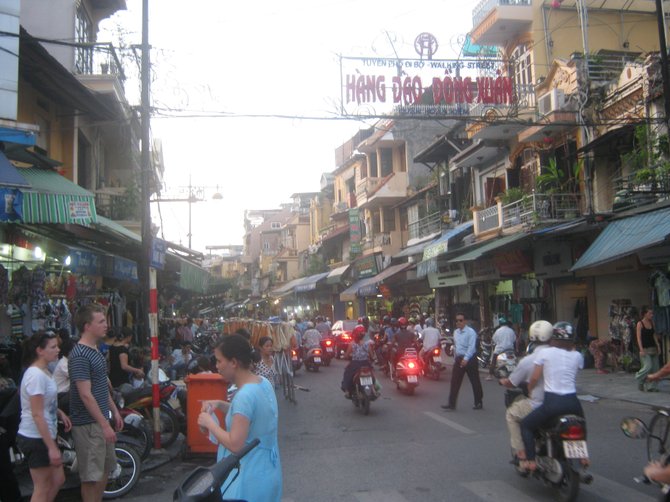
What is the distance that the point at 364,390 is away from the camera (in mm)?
11906

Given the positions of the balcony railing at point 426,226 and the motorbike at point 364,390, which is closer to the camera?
the motorbike at point 364,390

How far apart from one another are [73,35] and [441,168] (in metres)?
19.8

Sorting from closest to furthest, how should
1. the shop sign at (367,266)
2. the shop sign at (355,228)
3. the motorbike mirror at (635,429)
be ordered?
the motorbike mirror at (635,429)
the shop sign at (367,266)
the shop sign at (355,228)

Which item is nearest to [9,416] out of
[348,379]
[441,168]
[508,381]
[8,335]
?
[508,381]

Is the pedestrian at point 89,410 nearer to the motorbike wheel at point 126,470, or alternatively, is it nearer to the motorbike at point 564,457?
the motorbike wheel at point 126,470

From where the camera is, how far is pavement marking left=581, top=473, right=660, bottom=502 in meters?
6.38

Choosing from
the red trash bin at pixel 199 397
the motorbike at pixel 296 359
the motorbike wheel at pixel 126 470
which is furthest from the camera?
the motorbike at pixel 296 359

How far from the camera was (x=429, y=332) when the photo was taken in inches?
695

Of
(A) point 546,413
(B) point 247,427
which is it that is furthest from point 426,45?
(B) point 247,427

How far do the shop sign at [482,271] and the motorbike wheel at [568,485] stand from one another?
60.4ft

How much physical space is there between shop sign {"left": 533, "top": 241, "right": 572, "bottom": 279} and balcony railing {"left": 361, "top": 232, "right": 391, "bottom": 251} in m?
15.8

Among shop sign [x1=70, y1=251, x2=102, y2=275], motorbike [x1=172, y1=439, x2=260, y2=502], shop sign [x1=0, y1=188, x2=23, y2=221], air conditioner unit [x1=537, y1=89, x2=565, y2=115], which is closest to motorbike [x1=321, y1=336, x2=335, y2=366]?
air conditioner unit [x1=537, y1=89, x2=565, y2=115]

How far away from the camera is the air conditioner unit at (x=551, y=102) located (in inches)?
792

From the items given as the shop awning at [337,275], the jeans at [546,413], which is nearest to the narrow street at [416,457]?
the jeans at [546,413]
